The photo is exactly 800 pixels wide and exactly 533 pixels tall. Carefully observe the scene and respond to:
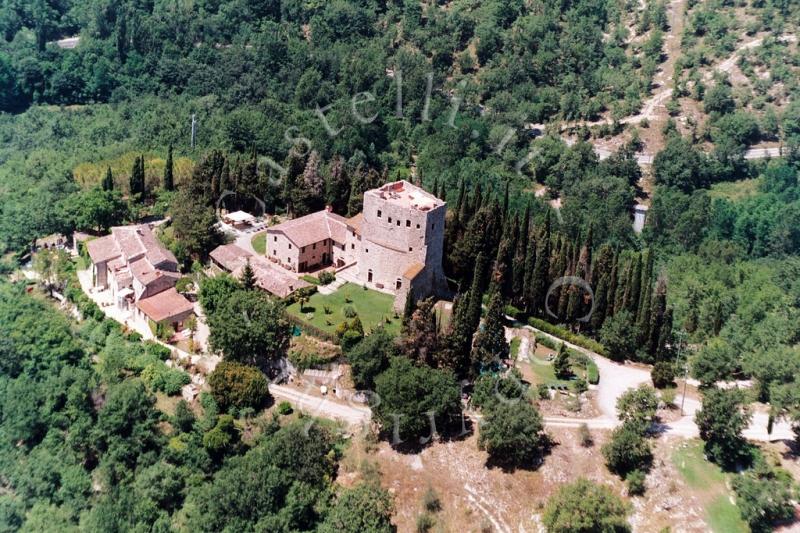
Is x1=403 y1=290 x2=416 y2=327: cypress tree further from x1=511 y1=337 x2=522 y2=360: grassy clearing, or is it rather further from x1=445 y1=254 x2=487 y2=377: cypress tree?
x1=511 y1=337 x2=522 y2=360: grassy clearing

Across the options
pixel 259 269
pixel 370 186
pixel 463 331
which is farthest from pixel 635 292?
pixel 259 269

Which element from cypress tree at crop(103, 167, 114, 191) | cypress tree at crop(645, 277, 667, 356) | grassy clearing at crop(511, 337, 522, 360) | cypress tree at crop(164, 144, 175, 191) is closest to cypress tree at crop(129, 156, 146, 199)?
cypress tree at crop(103, 167, 114, 191)

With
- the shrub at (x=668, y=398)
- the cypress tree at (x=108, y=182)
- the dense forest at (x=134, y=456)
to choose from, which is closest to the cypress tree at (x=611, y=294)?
the shrub at (x=668, y=398)

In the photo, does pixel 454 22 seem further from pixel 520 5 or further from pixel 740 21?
pixel 740 21

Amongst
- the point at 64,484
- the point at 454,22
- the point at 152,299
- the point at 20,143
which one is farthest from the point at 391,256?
the point at 454,22

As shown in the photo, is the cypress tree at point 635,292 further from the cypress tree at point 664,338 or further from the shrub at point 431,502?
the shrub at point 431,502

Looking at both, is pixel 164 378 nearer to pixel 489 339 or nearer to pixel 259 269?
pixel 259 269
